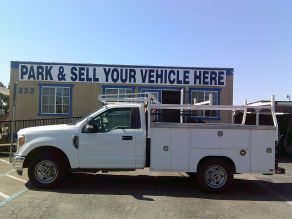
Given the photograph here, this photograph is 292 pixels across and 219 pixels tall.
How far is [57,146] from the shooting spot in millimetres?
10195

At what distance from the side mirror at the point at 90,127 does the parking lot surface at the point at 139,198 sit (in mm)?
1345

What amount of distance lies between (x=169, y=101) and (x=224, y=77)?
1058 centimetres

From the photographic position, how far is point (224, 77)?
25.1 metres

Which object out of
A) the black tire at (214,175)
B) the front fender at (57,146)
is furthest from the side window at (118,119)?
the black tire at (214,175)

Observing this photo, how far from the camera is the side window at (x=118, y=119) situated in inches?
409

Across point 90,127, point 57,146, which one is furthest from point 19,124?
point 90,127

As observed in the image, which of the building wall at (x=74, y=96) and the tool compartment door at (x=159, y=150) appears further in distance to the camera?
the building wall at (x=74, y=96)

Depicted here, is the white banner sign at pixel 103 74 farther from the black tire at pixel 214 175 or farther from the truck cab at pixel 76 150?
the black tire at pixel 214 175

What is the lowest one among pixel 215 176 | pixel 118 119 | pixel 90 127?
pixel 215 176

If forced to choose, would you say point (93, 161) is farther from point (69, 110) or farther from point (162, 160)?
Result: point (69, 110)

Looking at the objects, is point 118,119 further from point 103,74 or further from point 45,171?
point 103,74

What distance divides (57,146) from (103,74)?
14.8 m

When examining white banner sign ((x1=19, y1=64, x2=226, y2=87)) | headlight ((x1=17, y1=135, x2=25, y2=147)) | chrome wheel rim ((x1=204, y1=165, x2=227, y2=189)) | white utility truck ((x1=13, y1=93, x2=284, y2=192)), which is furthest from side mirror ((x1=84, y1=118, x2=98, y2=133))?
white banner sign ((x1=19, y1=64, x2=226, y2=87))

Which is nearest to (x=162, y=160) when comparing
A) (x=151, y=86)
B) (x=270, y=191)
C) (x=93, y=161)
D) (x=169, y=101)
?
(x=93, y=161)
